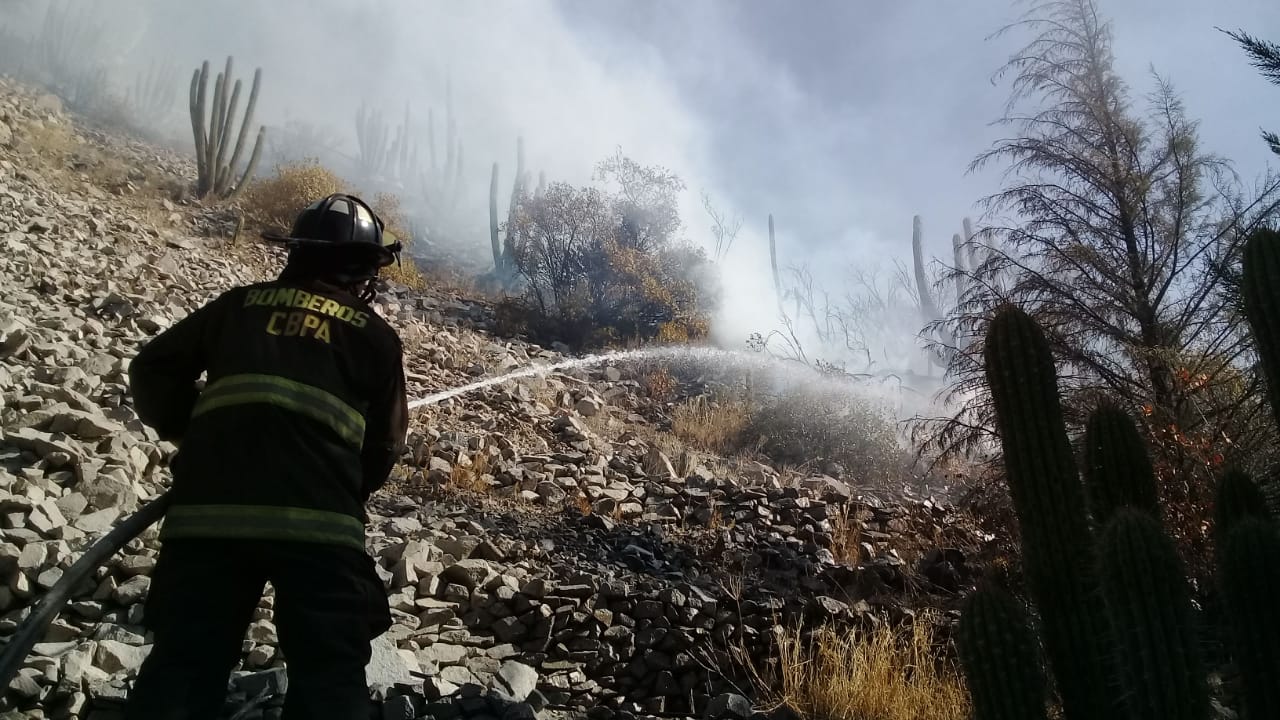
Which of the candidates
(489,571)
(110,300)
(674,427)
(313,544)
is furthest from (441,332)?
(313,544)

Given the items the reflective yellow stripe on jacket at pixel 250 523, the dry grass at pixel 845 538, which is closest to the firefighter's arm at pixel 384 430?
the reflective yellow stripe on jacket at pixel 250 523

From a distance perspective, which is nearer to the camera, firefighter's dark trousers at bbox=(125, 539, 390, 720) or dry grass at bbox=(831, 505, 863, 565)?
firefighter's dark trousers at bbox=(125, 539, 390, 720)

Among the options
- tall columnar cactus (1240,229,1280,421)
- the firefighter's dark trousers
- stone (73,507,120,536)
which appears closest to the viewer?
the firefighter's dark trousers

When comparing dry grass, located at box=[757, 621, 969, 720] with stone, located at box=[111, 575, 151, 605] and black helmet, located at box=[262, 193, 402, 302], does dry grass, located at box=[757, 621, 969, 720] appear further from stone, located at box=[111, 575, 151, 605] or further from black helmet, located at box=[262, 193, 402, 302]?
stone, located at box=[111, 575, 151, 605]

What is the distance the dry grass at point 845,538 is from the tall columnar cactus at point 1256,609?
357 centimetres

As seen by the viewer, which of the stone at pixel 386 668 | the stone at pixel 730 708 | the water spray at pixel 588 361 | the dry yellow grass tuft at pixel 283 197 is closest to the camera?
the stone at pixel 386 668

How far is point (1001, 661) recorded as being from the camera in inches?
101

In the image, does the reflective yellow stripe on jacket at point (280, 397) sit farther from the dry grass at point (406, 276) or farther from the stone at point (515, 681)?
the dry grass at point (406, 276)

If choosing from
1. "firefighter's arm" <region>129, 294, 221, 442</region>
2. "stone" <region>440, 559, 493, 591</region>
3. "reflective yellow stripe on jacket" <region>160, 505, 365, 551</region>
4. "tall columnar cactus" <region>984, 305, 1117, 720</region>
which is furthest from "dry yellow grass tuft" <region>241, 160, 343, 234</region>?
"tall columnar cactus" <region>984, 305, 1117, 720</region>

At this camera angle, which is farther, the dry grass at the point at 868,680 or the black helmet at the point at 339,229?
the dry grass at the point at 868,680

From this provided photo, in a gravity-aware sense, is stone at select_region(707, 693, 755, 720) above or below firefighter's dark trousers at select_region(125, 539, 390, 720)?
below

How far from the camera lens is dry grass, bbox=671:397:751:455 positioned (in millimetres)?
10180

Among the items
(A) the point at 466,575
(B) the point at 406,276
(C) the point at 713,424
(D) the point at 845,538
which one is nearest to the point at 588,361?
(C) the point at 713,424

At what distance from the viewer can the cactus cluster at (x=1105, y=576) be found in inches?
92.0
